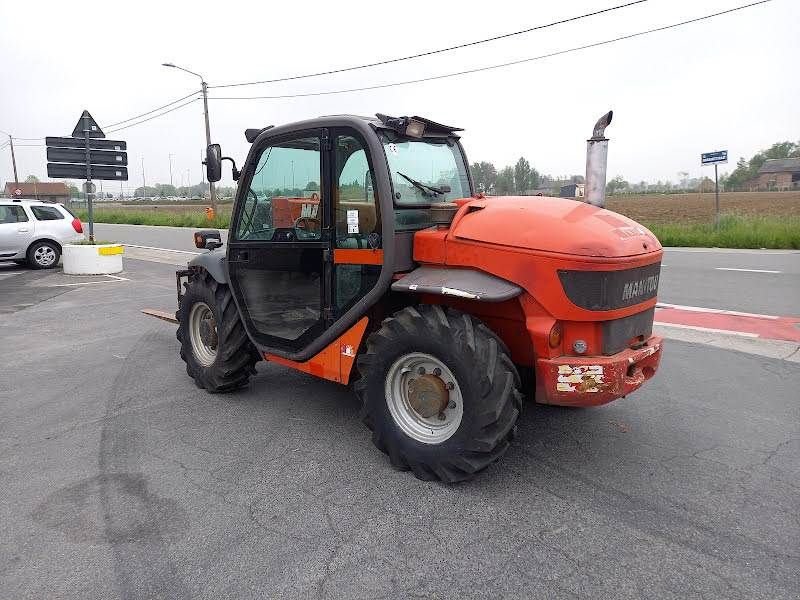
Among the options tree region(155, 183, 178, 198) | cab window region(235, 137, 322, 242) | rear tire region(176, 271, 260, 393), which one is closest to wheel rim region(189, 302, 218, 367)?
rear tire region(176, 271, 260, 393)

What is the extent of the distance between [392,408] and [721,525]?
5.96ft

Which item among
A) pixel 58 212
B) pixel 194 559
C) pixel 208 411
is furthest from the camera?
pixel 58 212

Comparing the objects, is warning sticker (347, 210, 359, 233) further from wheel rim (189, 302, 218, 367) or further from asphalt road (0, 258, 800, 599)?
wheel rim (189, 302, 218, 367)

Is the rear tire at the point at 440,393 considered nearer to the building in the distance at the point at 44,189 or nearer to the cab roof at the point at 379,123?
the cab roof at the point at 379,123

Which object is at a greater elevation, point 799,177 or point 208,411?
point 799,177

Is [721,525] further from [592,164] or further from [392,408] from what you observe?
[592,164]

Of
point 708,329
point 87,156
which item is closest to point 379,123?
point 708,329

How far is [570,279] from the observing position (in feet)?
10.1

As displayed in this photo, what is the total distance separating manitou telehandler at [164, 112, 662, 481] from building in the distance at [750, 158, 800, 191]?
9048cm

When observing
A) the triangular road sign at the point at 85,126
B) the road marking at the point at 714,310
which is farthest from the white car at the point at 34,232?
the road marking at the point at 714,310

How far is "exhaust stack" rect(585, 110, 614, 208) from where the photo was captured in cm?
352

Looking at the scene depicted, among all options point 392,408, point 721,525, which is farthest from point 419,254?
point 721,525

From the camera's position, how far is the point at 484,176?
500 centimetres

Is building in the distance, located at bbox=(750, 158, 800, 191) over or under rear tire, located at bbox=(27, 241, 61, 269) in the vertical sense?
over
